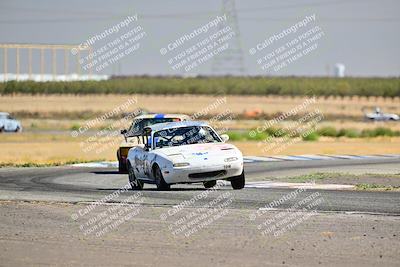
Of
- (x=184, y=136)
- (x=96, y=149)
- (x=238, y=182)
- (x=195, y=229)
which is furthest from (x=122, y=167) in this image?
(x=96, y=149)

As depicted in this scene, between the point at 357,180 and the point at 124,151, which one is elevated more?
the point at 124,151

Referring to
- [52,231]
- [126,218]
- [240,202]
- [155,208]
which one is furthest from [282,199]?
[52,231]

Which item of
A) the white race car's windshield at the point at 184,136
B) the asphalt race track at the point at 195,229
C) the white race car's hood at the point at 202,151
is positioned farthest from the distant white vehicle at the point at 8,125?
the white race car's hood at the point at 202,151

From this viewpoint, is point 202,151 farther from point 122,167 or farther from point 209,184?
point 122,167

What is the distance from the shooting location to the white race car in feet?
61.8

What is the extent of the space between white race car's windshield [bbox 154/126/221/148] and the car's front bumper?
0.97 metres

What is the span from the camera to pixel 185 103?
12194cm

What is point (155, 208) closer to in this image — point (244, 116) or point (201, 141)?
point (201, 141)

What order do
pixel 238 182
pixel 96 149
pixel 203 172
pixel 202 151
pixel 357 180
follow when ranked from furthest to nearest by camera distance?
pixel 96 149 < pixel 357 180 < pixel 238 182 < pixel 202 151 < pixel 203 172

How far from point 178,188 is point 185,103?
10151 centimetres

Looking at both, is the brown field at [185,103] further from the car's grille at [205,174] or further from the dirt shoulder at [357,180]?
the car's grille at [205,174]

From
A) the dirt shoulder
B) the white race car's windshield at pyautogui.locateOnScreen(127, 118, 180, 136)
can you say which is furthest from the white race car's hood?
the white race car's windshield at pyautogui.locateOnScreen(127, 118, 180, 136)

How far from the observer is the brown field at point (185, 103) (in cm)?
10019

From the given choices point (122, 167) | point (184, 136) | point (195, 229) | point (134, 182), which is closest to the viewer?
point (195, 229)
